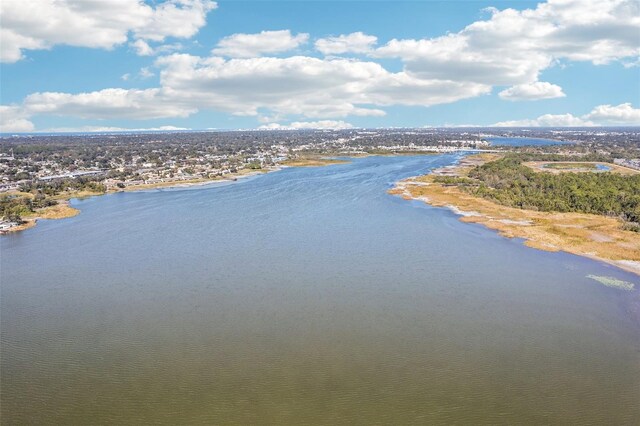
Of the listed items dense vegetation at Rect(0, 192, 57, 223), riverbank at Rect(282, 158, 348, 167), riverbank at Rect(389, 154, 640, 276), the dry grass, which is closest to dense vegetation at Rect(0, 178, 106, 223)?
dense vegetation at Rect(0, 192, 57, 223)

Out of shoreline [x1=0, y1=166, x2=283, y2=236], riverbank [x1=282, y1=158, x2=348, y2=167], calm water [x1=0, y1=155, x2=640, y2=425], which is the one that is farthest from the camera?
riverbank [x1=282, y1=158, x2=348, y2=167]

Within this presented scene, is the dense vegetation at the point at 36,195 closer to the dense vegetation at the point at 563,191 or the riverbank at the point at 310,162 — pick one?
the riverbank at the point at 310,162

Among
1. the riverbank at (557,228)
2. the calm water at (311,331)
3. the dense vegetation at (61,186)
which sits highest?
the dense vegetation at (61,186)

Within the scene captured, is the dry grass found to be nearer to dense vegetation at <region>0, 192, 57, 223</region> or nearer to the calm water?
dense vegetation at <region>0, 192, 57, 223</region>

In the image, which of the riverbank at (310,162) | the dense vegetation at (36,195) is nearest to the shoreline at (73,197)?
the dense vegetation at (36,195)

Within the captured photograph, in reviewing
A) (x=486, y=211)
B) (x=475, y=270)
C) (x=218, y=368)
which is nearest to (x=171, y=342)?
(x=218, y=368)

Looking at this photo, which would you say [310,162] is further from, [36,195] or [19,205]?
[19,205]
